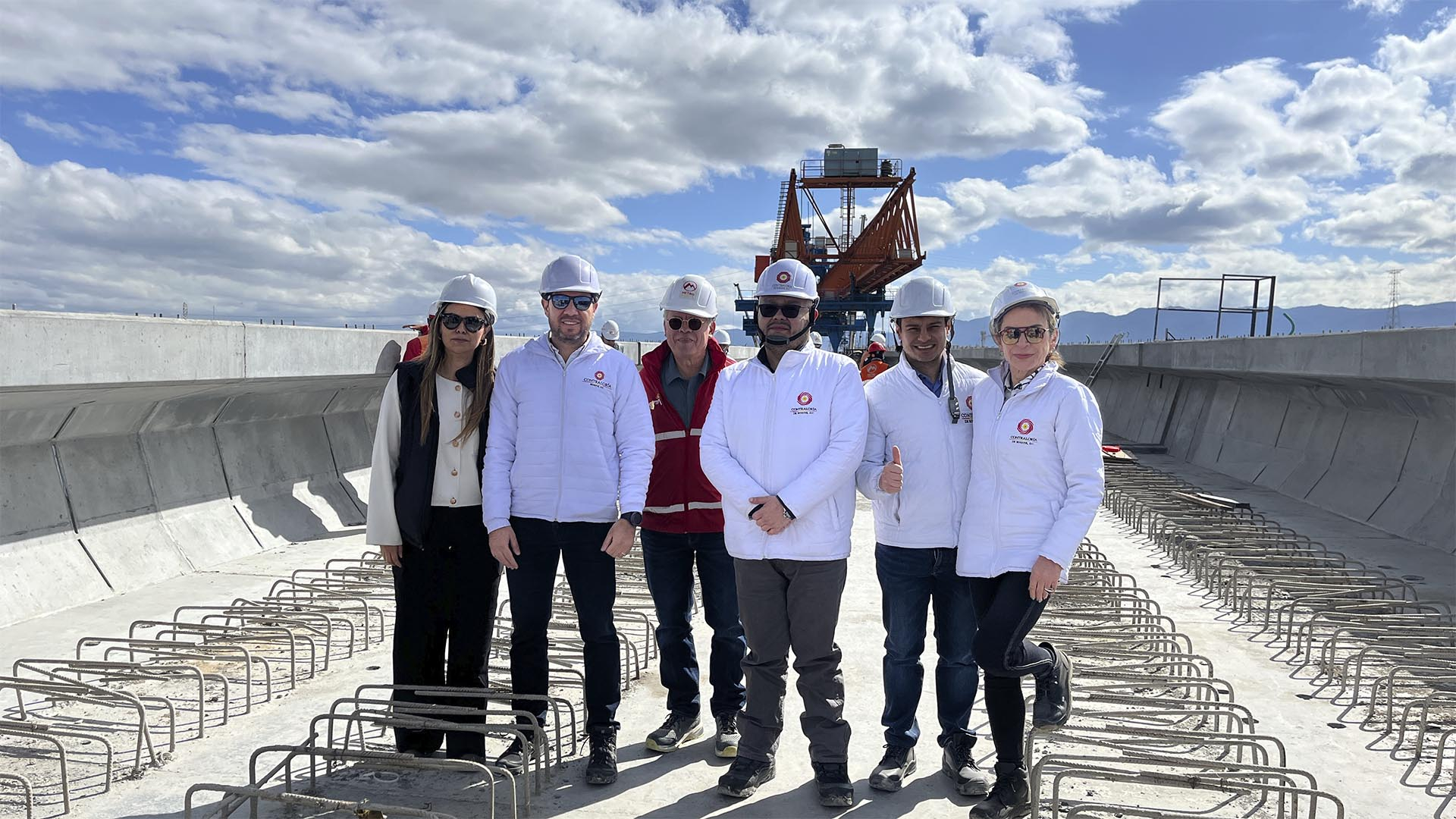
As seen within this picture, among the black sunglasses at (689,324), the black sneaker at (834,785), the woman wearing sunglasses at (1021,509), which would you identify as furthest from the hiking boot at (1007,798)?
the black sunglasses at (689,324)

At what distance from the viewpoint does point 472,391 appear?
179 inches

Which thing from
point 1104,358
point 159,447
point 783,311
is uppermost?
point 1104,358

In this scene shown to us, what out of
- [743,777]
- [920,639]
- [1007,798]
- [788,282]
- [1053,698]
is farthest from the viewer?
[920,639]

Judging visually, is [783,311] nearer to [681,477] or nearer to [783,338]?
[783,338]

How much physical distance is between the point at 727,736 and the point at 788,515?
1348 mm

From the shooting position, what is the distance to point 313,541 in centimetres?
1012

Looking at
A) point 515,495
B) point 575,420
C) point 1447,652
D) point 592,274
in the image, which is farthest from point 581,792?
point 1447,652

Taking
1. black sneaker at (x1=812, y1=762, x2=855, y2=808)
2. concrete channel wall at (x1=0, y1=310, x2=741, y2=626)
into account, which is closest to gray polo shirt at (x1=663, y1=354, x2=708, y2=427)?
black sneaker at (x1=812, y1=762, x2=855, y2=808)

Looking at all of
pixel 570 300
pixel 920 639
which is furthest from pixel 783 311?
pixel 920 639

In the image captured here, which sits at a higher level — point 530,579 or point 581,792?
point 530,579

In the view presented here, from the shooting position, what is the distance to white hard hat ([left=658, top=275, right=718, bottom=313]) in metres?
4.70

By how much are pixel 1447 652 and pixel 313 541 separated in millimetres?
9640

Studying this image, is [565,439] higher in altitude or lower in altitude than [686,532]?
higher

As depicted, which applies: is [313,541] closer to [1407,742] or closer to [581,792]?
[581,792]
